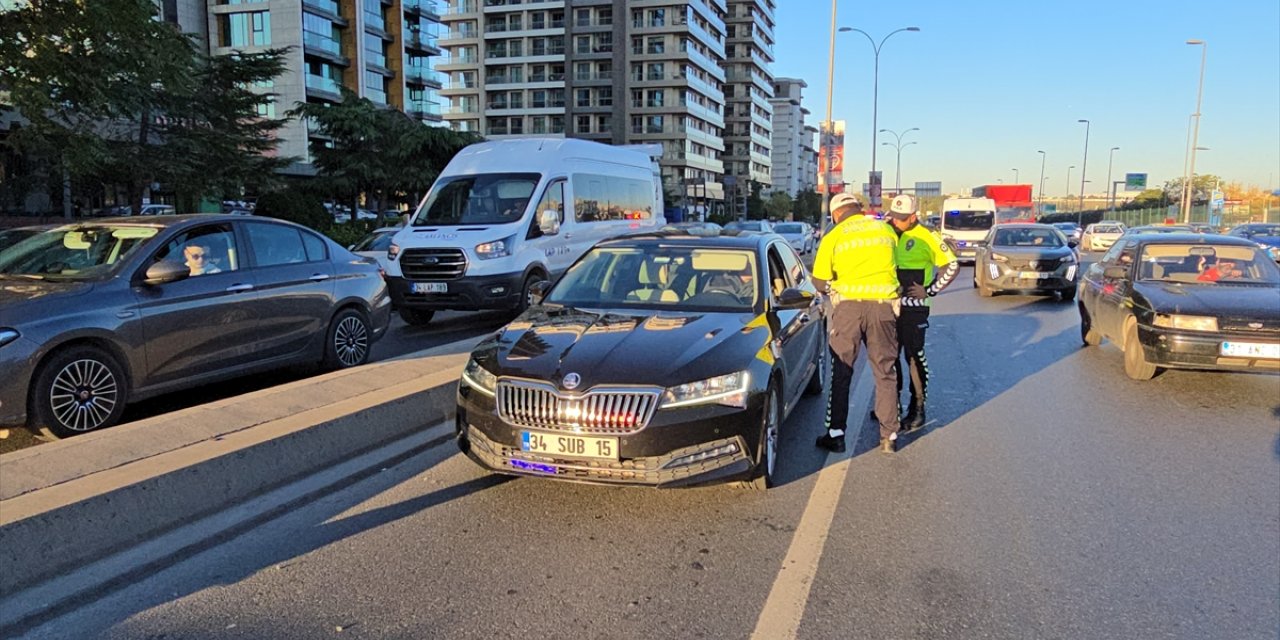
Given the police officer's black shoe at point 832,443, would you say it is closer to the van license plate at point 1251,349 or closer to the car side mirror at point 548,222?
the van license plate at point 1251,349

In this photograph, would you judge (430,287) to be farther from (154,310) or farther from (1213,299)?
(1213,299)

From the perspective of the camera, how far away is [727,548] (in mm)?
3959

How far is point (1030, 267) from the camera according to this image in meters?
15.6

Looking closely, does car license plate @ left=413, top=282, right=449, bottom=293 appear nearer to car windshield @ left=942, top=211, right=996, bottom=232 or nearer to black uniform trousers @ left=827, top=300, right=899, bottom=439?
black uniform trousers @ left=827, top=300, right=899, bottom=439

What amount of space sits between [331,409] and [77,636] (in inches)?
95.4

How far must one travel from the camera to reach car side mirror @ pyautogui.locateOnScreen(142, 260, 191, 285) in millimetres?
5648

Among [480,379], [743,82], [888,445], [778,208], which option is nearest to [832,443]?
[888,445]

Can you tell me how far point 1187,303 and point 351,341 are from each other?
26.3 ft

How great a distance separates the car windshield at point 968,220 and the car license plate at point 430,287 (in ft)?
74.7

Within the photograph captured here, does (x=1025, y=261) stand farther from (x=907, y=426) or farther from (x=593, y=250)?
(x=593, y=250)

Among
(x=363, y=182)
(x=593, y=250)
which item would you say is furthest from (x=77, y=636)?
(x=363, y=182)

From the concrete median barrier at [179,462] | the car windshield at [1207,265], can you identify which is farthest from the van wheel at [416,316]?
the car windshield at [1207,265]

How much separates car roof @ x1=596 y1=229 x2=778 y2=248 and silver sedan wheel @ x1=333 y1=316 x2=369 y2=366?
292cm

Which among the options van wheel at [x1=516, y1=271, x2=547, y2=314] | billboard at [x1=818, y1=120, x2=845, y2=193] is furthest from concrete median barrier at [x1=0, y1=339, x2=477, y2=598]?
billboard at [x1=818, y1=120, x2=845, y2=193]
